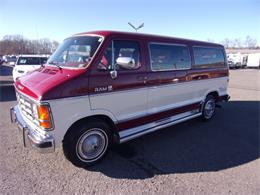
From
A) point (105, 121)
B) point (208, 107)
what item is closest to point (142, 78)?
point (105, 121)

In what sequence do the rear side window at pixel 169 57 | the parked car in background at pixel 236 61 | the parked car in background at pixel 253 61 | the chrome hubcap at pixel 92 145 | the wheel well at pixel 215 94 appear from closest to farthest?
the chrome hubcap at pixel 92 145, the rear side window at pixel 169 57, the wheel well at pixel 215 94, the parked car in background at pixel 236 61, the parked car in background at pixel 253 61

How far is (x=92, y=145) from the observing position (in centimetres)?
368

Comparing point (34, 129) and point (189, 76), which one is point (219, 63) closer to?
point (189, 76)

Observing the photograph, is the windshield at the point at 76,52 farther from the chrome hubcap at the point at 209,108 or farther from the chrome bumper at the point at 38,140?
the chrome hubcap at the point at 209,108

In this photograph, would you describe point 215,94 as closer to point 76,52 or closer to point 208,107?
point 208,107

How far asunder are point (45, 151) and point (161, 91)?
2.58 meters

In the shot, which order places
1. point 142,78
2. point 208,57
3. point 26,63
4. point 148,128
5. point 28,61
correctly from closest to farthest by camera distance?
point 142,78, point 148,128, point 208,57, point 26,63, point 28,61

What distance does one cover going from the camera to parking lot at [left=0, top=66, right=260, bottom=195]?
312 centimetres

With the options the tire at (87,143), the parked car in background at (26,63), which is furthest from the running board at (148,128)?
the parked car in background at (26,63)

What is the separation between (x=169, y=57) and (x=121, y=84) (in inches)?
63.2

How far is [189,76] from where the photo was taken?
17.3 feet

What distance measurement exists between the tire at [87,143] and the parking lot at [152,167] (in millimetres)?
168

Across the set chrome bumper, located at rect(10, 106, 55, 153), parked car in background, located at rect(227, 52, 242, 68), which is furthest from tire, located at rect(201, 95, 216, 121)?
parked car in background, located at rect(227, 52, 242, 68)

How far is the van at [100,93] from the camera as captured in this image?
3.14m
